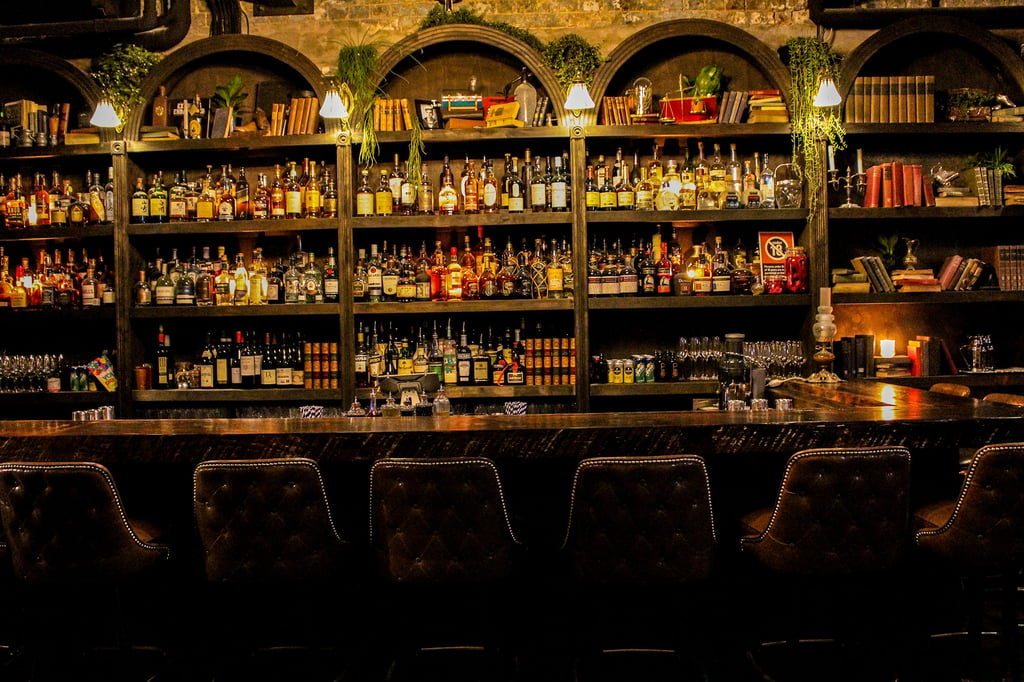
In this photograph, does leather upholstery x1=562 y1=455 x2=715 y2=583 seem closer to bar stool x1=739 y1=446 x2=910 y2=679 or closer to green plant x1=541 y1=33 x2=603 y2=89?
bar stool x1=739 y1=446 x2=910 y2=679

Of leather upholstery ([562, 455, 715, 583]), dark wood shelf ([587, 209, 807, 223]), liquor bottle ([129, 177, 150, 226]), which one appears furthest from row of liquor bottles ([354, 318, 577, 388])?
leather upholstery ([562, 455, 715, 583])

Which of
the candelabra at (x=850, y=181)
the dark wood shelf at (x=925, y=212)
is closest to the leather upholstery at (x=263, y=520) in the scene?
the dark wood shelf at (x=925, y=212)

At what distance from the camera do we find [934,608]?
299cm

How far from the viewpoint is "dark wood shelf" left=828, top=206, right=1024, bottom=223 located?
Result: 4.66 m

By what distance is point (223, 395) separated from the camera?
185 inches

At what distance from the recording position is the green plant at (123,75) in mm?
4730

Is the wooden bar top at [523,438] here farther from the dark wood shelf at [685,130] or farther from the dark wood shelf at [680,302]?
the dark wood shelf at [685,130]

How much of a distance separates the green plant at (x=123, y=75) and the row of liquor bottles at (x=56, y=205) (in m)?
0.41

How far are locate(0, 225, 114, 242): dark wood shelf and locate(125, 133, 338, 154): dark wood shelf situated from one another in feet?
1.59

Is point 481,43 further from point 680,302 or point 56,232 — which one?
point 56,232

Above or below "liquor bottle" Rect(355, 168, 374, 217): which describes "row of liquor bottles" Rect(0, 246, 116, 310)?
below

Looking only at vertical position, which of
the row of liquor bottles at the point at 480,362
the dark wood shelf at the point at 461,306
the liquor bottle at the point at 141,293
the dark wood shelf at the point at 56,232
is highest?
the dark wood shelf at the point at 56,232

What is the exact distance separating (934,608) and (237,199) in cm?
412

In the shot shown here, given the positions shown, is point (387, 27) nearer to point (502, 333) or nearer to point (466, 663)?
point (502, 333)
